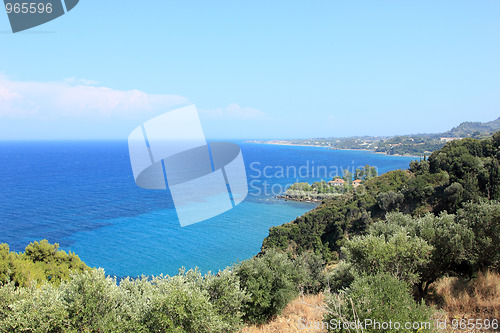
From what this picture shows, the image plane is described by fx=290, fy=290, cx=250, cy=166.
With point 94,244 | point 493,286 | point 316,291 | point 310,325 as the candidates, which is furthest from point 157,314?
point 94,244

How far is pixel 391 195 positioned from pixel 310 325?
90.3ft

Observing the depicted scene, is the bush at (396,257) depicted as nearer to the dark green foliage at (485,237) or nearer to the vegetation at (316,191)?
the dark green foliage at (485,237)

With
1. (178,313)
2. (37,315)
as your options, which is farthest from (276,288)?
(37,315)

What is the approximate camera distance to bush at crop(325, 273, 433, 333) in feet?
16.2

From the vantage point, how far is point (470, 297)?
7.81m

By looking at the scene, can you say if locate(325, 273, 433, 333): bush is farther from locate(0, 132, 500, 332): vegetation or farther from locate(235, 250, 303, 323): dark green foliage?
locate(235, 250, 303, 323): dark green foliage

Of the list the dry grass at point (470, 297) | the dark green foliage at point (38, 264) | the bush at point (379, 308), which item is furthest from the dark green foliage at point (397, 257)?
the dark green foliage at point (38, 264)

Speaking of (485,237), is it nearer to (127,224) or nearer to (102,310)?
(102,310)

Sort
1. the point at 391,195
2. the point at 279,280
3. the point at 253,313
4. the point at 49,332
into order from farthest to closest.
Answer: the point at 391,195 < the point at 279,280 < the point at 253,313 < the point at 49,332

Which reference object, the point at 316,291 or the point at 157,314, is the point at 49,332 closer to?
the point at 157,314

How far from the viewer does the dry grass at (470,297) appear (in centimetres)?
719

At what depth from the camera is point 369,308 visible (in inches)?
206

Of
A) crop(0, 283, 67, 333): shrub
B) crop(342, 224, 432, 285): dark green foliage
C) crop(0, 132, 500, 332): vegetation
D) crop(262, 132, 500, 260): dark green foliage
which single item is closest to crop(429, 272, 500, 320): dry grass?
crop(0, 132, 500, 332): vegetation

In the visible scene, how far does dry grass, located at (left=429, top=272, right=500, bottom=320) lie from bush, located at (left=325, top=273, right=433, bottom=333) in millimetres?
2958
